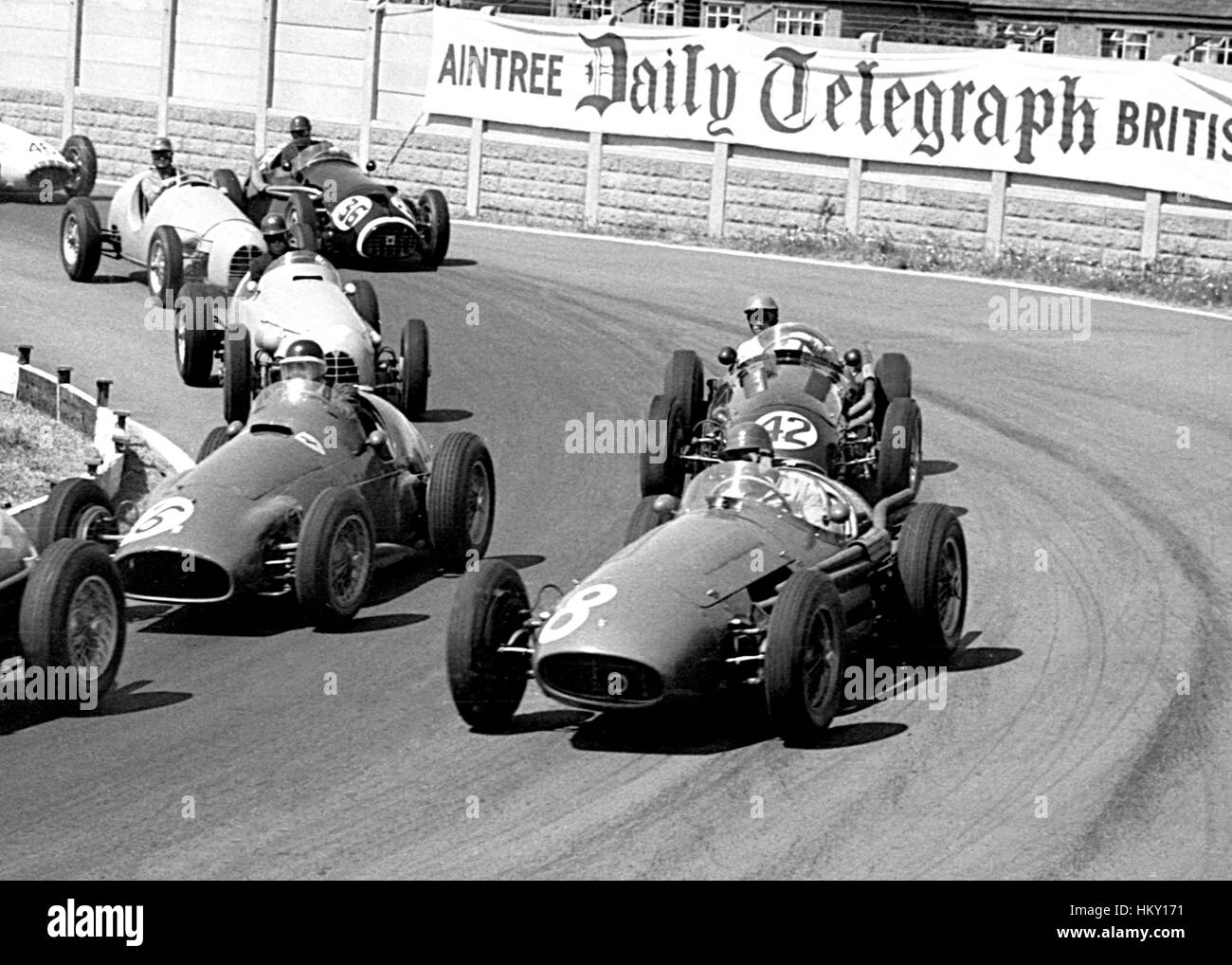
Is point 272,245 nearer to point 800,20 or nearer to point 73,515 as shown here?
point 73,515

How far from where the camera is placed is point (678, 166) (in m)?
26.9

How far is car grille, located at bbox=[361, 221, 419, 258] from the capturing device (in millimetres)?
23328

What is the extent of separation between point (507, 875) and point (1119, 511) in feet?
25.2

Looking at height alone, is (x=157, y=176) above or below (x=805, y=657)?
above

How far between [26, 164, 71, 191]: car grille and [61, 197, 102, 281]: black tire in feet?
15.6

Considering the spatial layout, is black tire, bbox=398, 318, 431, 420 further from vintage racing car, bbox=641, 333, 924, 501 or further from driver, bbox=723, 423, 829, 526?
driver, bbox=723, 423, 829, 526

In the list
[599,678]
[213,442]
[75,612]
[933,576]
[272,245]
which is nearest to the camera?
[599,678]

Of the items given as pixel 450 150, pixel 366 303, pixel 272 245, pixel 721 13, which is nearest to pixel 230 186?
pixel 272 245

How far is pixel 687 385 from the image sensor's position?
49.7ft

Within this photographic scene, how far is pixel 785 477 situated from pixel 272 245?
848cm

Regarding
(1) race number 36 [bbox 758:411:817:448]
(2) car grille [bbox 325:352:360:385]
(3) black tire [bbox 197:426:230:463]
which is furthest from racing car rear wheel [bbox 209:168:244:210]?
(1) race number 36 [bbox 758:411:817:448]

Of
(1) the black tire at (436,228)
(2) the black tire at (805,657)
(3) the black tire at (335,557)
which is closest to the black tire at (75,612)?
(3) the black tire at (335,557)
